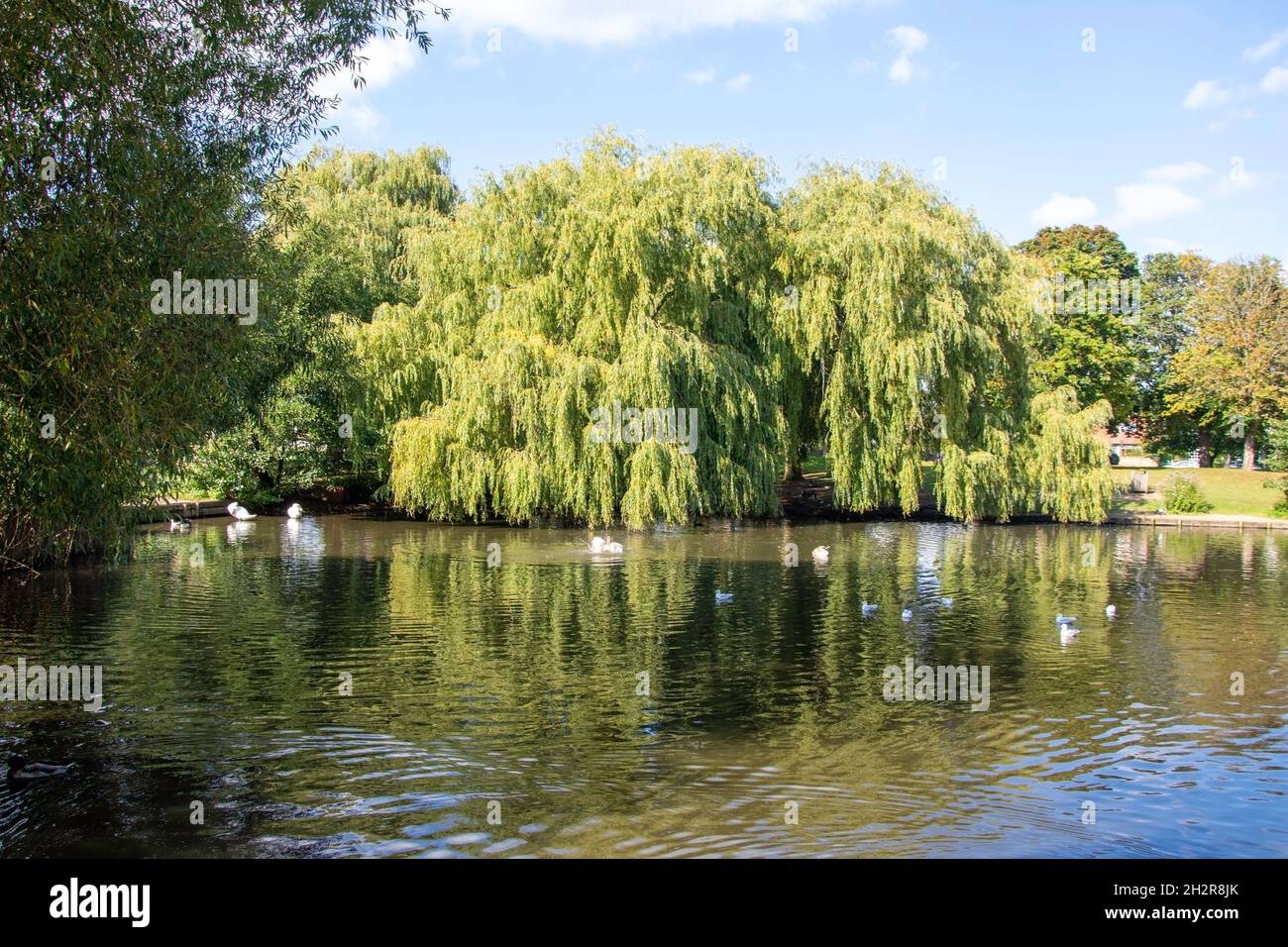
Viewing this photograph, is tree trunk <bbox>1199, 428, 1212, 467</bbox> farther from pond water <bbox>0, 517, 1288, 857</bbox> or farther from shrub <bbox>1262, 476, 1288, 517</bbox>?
pond water <bbox>0, 517, 1288, 857</bbox>

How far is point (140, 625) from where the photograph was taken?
55.2 ft

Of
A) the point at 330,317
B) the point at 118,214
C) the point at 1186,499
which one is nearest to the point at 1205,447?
the point at 1186,499

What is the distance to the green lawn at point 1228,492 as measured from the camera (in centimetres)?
3912

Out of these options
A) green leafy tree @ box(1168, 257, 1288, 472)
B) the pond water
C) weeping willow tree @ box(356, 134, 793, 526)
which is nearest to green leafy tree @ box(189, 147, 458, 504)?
weeping willow tree @ box(356, 134, 793, 526)

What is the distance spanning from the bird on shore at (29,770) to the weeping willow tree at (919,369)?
25917 mm

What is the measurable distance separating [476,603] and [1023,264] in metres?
25.0

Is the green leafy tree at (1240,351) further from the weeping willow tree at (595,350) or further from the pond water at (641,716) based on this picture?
the pond water at (641,716)

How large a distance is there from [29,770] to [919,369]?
27.1 meters

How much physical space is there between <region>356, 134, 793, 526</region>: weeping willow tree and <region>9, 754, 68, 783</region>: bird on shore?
1957 centimetres

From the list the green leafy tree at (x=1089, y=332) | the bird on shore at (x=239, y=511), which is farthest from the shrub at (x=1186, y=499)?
the bird on shore at (x=239, y=511)

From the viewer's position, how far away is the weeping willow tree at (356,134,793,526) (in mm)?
29344

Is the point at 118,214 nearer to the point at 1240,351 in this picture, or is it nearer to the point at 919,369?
the point at 919,369

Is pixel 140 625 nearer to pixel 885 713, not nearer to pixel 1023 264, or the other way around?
pixel 885 713
